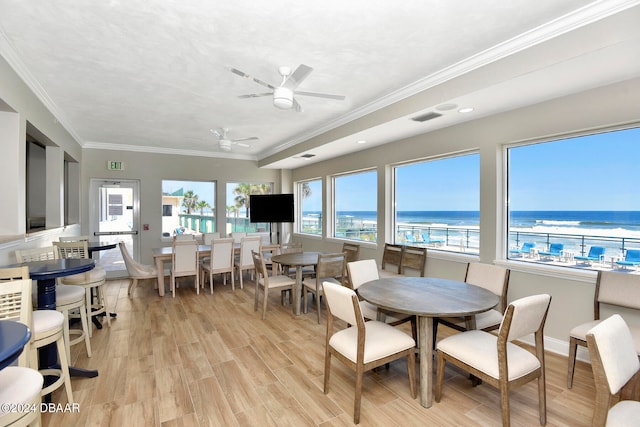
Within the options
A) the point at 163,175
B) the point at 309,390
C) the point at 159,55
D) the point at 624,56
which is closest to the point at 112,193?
the point at 163,175

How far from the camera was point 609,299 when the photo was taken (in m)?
2.53

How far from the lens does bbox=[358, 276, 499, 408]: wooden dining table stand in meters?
2.11

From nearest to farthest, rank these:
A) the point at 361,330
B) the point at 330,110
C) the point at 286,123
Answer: the point at 361,330, the point at 330,110, the point at 286,123

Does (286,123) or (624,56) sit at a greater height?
(286,123)

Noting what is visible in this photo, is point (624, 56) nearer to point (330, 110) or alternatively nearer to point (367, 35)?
point (367, 35)

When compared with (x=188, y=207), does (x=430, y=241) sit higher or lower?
lower

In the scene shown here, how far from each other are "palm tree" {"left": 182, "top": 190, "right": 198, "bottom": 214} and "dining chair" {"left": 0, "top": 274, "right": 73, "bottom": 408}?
493cm

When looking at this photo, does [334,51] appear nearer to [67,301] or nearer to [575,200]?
[575,200]

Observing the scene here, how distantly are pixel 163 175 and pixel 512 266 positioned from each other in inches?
263

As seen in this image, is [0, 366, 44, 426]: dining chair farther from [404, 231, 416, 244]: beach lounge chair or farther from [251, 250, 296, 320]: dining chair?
[404, 231, 416, 244]: beach lounge chair

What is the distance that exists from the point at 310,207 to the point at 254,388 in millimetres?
5285

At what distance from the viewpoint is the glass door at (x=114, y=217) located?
6.13 metres

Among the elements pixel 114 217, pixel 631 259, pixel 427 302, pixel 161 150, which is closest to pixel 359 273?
pixel 427 302

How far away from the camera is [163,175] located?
6.65m
